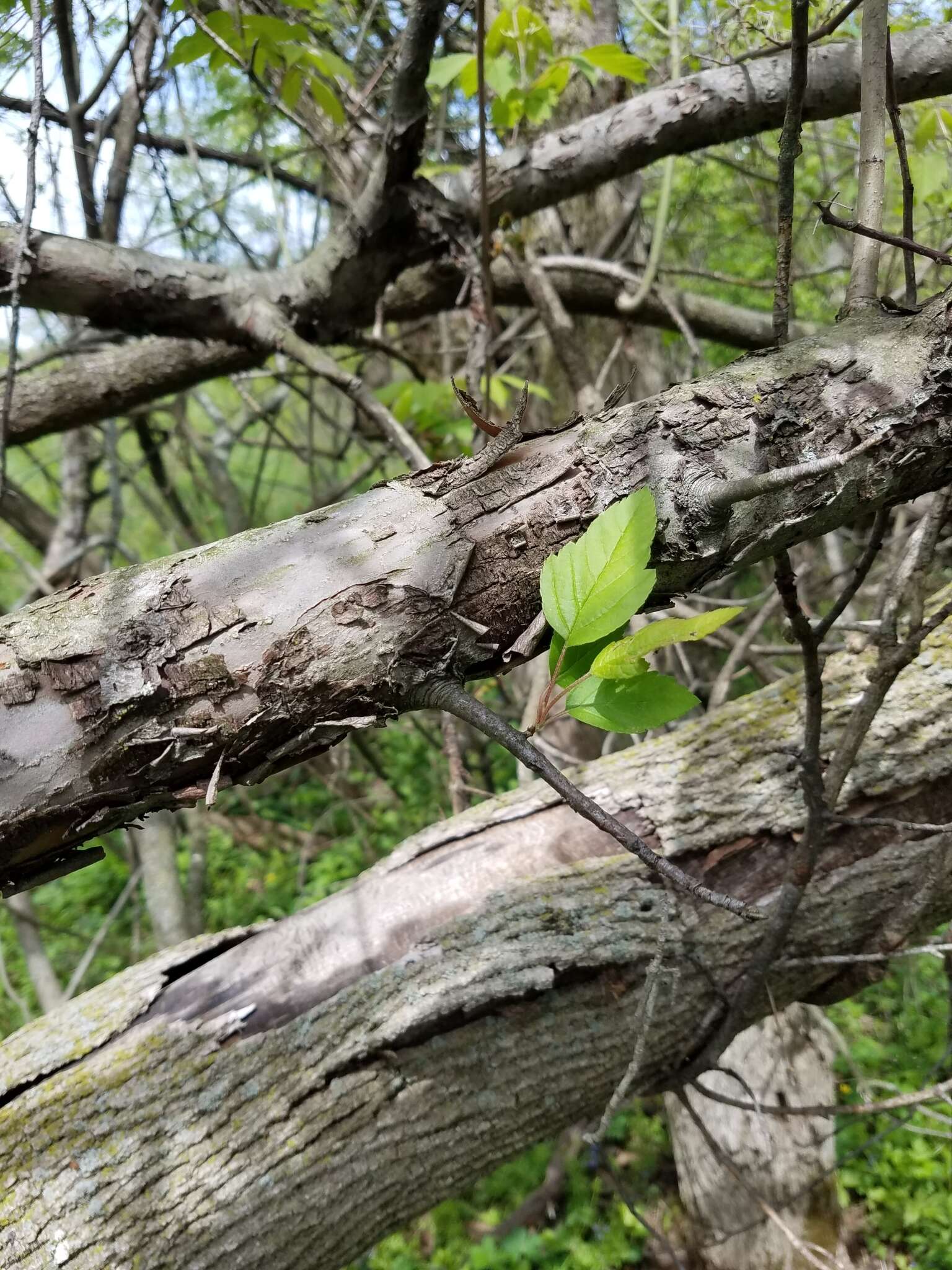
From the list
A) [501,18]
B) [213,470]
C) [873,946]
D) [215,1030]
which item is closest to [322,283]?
[501,18]

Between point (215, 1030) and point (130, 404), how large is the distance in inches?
72.1

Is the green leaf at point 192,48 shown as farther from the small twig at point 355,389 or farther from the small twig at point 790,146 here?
the small twig at point 790,146

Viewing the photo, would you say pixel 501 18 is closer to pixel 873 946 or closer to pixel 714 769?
pixel 714 769

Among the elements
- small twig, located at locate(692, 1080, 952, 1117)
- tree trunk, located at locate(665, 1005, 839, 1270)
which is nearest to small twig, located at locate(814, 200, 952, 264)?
small twig, located at locate(692, 1080, 952, 1117)

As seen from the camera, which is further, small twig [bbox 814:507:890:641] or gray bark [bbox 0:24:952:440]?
gray bark [bbox 0:24:952:440]

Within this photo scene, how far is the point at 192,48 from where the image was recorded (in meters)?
1.48

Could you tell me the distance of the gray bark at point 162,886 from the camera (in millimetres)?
2672

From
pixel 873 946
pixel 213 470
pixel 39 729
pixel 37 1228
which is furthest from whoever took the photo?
pixel 213 470

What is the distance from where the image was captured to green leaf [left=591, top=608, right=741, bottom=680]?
0.68 metres

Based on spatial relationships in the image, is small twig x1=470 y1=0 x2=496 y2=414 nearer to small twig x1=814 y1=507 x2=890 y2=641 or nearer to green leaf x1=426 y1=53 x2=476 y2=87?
green leaf x1=426 y1=53 x2=476 y2=87

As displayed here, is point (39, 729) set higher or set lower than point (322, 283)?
lower

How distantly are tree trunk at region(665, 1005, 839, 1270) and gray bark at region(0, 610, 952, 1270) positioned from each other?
139 centimetres

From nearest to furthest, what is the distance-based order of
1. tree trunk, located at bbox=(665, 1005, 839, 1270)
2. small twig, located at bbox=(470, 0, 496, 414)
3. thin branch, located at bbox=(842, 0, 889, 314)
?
1. thin branch, located at bbox=(842, 0, 889, 314)
2. small twig, located at bbox=(470, 0, 496, 414)
3. tree trunk, located at bbox=(665, 1005, 839, 1270)

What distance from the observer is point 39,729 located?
28.5 inches
